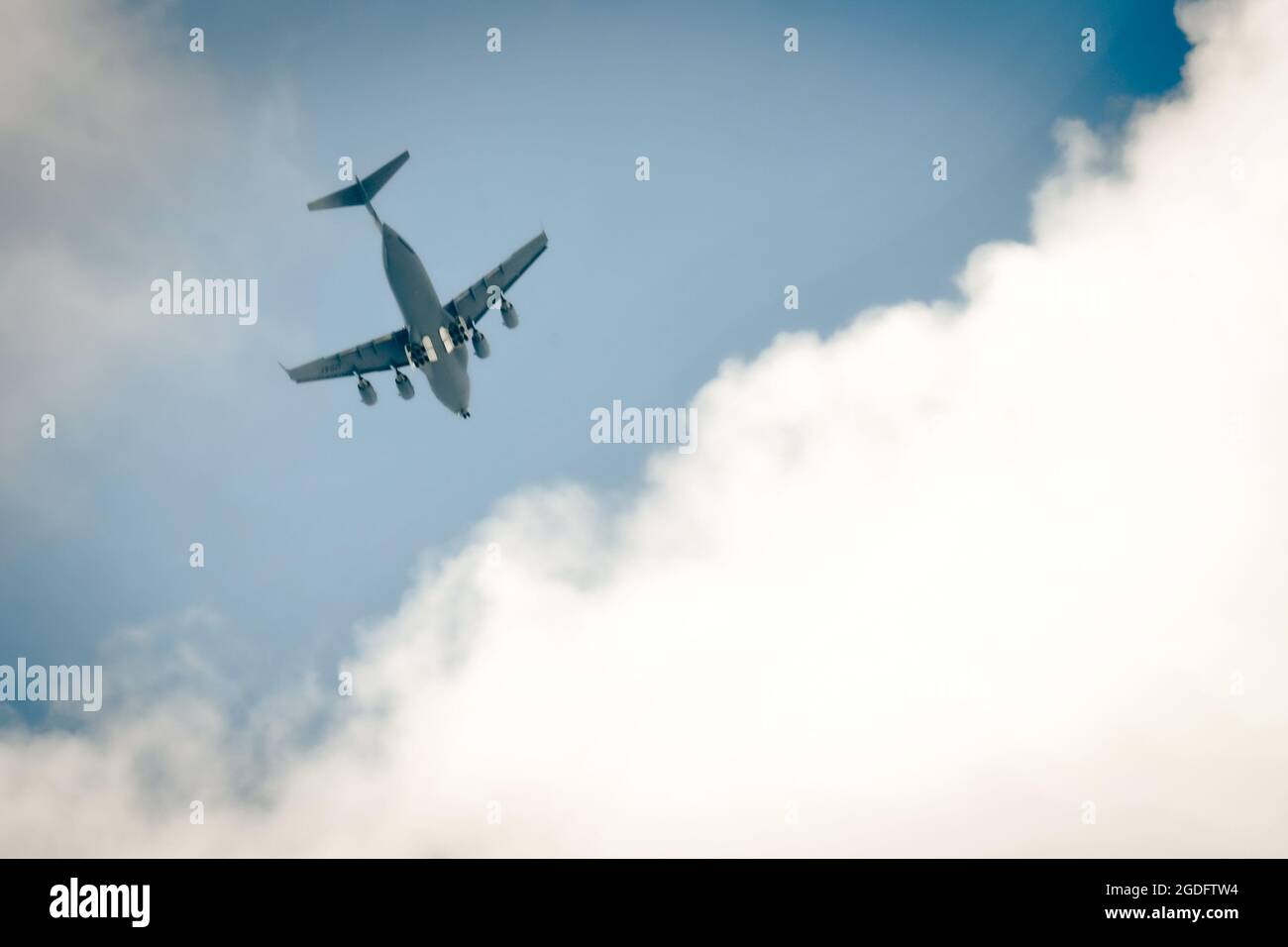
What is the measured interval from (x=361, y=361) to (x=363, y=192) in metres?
14.8

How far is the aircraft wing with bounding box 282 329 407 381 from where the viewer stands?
227 feet

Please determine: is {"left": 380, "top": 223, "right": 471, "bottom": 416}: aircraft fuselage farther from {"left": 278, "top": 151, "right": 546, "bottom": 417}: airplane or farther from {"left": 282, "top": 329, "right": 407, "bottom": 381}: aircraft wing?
{"left": 282, "top": 329, "right": 407, "bottom": 381}: aircraft wing

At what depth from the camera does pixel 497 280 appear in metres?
64.4

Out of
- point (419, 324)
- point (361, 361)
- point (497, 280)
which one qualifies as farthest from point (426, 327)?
point (361, 361)

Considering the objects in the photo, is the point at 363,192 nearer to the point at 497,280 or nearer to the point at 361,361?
the point at 497,280

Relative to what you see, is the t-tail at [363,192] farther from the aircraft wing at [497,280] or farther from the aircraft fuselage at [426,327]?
the aircraft wing at [497,280]
